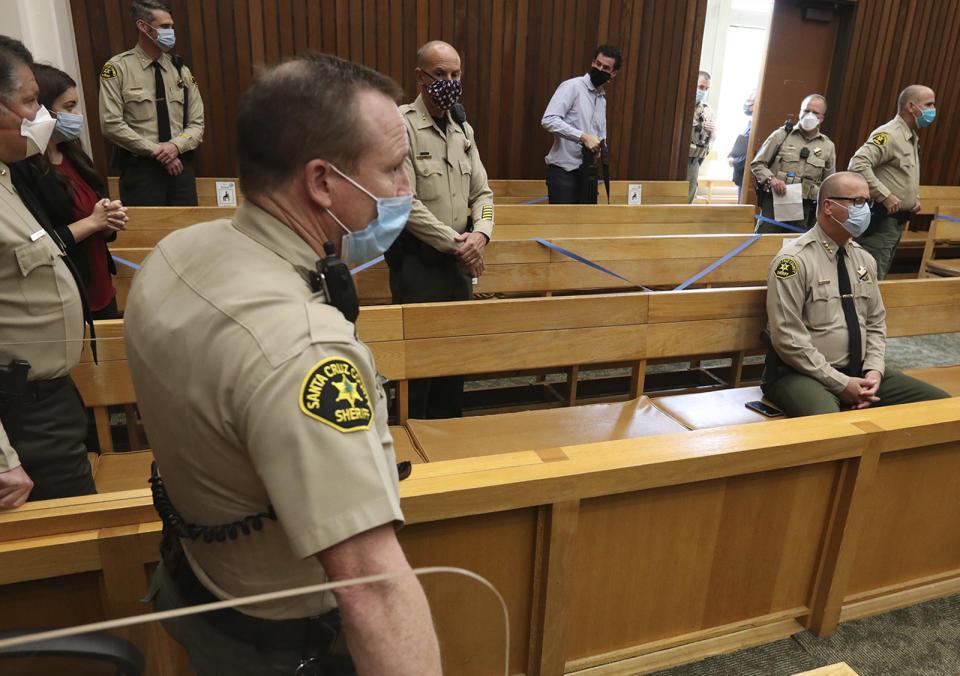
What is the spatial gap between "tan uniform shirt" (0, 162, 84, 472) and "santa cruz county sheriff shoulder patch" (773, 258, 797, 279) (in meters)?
2.33

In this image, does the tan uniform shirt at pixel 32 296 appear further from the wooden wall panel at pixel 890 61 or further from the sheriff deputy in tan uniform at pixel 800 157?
the wooden wall panel at pixel 890 61

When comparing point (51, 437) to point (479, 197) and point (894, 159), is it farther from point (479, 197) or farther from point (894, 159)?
point (894, 159)

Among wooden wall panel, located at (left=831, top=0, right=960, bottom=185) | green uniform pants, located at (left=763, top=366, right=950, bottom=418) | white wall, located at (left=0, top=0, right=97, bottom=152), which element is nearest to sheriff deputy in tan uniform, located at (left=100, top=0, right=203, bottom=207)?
white wall, located at (left=0, top=0, right=97, bottom=152)

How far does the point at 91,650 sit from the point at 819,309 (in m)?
2.57

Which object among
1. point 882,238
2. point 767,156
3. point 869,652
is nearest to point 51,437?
point 869,652

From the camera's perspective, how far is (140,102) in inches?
146

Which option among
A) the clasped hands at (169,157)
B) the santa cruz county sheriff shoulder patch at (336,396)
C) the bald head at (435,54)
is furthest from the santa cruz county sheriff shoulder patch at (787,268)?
the clasped hands at (169,157)

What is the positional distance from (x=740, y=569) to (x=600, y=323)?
1041 mm

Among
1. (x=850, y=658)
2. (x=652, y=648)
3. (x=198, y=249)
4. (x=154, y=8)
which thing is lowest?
(x=850, y=658)

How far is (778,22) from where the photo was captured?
22.2 feet

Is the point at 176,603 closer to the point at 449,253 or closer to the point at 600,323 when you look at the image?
the point at 600,323

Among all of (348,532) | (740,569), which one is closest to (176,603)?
(348,532)

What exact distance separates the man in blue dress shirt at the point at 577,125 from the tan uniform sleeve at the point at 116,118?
2.57 meters

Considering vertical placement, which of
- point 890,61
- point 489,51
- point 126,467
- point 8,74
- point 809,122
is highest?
point 890,61
